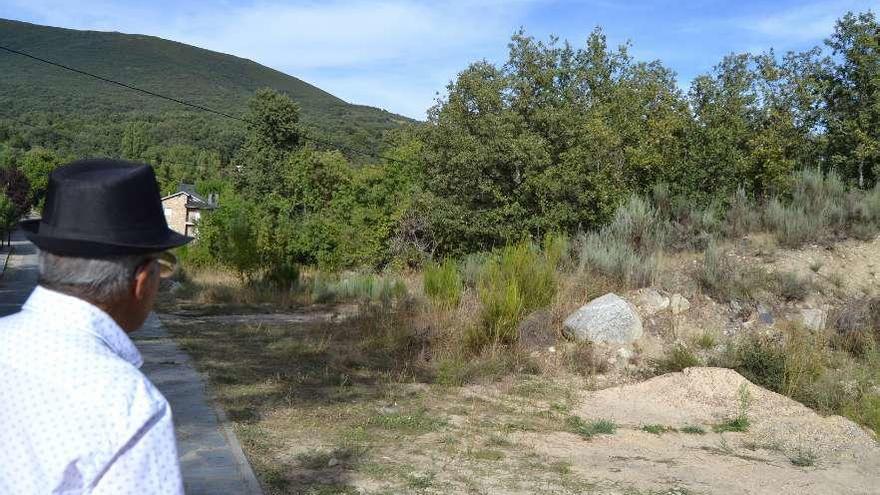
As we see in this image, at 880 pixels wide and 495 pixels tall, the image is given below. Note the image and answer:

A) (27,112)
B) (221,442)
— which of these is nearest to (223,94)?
(27,112)

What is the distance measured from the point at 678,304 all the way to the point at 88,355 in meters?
11.0

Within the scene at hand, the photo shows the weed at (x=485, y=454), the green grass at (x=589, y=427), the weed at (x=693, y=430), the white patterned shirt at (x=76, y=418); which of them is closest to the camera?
the white patterned shirt at (x=76, y=418)

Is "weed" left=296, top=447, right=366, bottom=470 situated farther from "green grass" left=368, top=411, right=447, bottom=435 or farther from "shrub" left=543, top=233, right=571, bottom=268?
"shrub" left=543, top=233, right=571, bottom=268

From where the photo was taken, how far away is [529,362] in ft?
31.6

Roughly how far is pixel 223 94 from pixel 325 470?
111196mm

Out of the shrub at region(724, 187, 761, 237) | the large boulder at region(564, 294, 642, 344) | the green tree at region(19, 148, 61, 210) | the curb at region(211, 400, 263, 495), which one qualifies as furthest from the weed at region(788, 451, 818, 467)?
the green tree at region(19, 148, 61, 210)

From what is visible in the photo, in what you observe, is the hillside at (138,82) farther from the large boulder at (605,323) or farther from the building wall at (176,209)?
the large boulder at (605,323)

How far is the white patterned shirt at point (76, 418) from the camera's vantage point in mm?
1420

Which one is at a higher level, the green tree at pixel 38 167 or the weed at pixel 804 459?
the weed at pixel 804 459

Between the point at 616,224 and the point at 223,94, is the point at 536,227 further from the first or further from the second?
the point at 223,94

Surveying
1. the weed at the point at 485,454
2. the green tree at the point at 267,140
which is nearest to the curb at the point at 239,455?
the weed at the point at 485,454

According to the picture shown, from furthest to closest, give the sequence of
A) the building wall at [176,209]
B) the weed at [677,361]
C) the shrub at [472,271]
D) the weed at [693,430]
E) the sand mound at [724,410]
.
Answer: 1. the building wall at [176,209]
2. the shrub at [472,271]
3. the weed at [677,361]
4. the weed at [693,430]
5. the sand mound at [724,410]

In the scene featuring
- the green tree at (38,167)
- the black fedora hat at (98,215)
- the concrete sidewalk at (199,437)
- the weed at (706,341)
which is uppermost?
the black fedora hat at (98,215)

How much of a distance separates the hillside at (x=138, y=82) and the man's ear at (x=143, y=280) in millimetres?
61529
